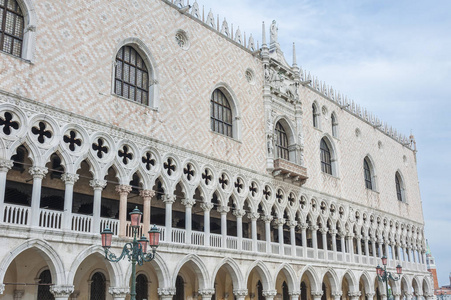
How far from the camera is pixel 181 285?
18438mm

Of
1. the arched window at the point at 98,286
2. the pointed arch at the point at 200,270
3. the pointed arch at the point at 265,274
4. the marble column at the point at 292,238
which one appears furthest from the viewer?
the marble column at the point at 292,238

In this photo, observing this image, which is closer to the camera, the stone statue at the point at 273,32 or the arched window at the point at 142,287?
the arched window at the point at 142,287

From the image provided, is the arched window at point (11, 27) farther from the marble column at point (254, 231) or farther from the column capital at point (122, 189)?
the marble column at point (254, 231)

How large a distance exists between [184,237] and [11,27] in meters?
8.05

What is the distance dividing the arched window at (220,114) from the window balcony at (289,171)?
94.4 inches

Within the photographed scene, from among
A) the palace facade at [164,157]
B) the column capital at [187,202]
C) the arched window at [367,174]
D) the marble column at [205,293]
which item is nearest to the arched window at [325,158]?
the palace facade at [164,157]

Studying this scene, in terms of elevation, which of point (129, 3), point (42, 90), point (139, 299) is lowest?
point (139, 299)

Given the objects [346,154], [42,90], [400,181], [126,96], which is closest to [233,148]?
[126,96]

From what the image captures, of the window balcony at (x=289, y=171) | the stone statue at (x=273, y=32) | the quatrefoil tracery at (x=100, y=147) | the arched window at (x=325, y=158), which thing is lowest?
the quatrefoil tracery at (x=100, y=147)

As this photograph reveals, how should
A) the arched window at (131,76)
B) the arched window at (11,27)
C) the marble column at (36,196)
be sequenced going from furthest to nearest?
the arched window at (131,76), the arched window at (11,27), the marble column at (36,196)

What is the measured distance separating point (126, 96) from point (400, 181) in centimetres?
2236

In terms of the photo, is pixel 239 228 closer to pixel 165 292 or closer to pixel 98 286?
pixel 165 292

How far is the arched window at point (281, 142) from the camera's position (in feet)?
73.3

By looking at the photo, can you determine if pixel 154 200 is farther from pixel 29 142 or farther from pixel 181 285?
pixel 29 142
